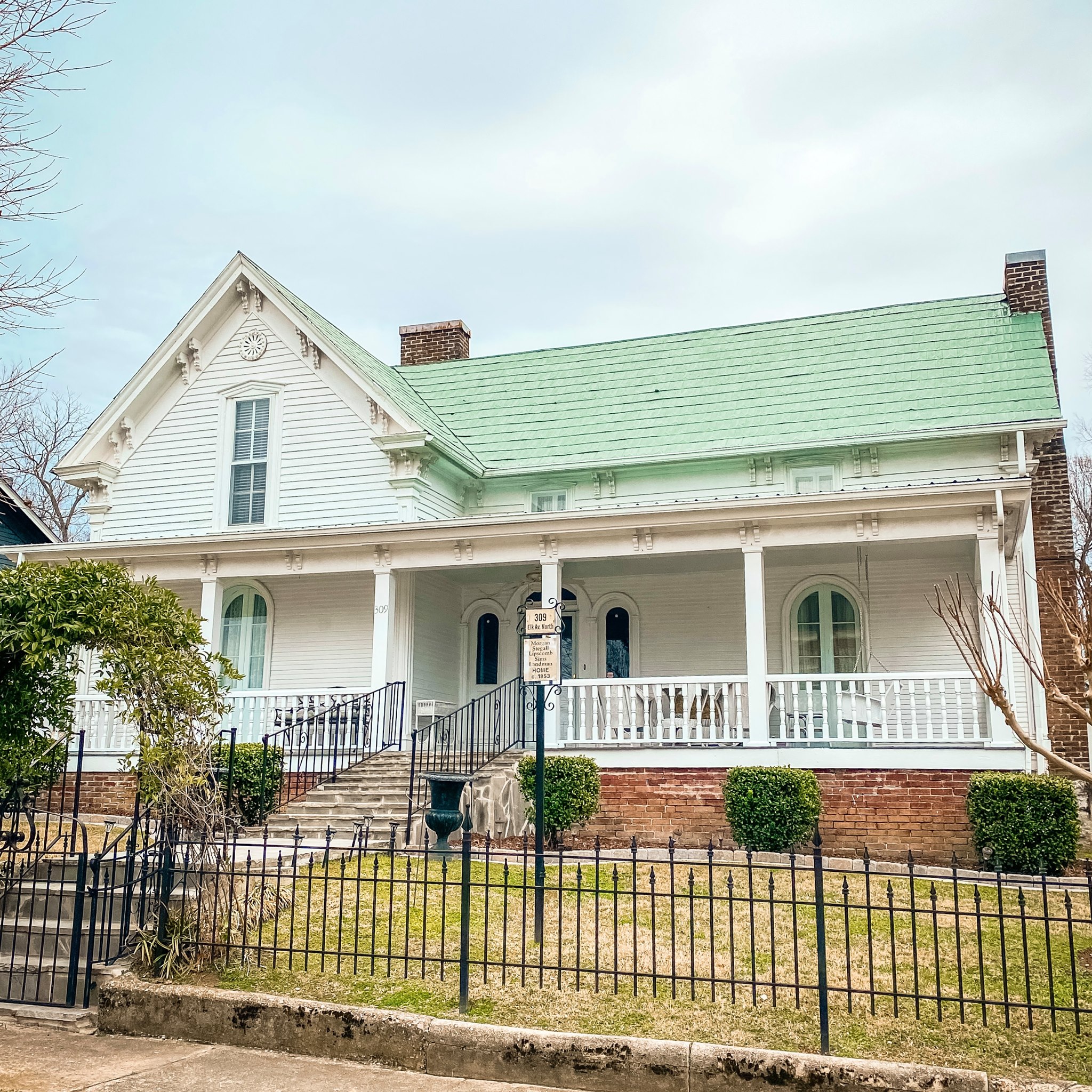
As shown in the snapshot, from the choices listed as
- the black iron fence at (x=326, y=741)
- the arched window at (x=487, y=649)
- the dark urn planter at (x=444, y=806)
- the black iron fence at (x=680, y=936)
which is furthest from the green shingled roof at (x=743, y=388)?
the dark urn planter at (x=444, y=806)

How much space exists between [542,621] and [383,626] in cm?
852

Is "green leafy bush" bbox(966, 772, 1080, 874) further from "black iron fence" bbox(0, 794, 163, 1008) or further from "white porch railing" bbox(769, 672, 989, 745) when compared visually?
"black iron fence" bbox(0, 794, 163, 1008)

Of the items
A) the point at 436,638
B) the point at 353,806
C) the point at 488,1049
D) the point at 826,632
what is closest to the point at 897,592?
the point at 826,632

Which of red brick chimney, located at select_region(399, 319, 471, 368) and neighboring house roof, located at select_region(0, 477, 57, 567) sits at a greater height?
red brick chimney, located at select_region(399, 319, 471, 368)

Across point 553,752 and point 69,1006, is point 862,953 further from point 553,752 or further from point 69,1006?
point 553,752

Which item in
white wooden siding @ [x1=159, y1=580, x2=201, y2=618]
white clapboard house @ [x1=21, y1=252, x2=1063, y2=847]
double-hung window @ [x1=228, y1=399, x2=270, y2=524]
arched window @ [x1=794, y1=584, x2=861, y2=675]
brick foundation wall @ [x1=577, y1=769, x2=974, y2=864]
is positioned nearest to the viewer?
brick foundation wall @ [x1=577, y1=769, x2=974, y2=864]

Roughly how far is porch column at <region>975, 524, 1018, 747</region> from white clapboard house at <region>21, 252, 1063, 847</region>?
0.07 metres

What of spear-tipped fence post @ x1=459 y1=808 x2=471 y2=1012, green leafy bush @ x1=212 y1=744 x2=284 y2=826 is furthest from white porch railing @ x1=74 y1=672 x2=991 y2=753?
spear-tipped fence post @ x1=459 y1=808 x2=471 y2=1012

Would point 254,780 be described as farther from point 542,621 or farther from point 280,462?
point 542,621

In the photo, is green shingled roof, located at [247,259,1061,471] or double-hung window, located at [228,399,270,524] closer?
green shingled roof, located at [247,259,1061,471]

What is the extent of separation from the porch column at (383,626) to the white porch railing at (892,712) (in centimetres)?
597

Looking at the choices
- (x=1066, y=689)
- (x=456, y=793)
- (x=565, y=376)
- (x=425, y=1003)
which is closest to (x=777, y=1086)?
(x=425, y=1003)

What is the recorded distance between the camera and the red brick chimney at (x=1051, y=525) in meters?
17.8

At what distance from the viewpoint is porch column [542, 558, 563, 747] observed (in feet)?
49.5
